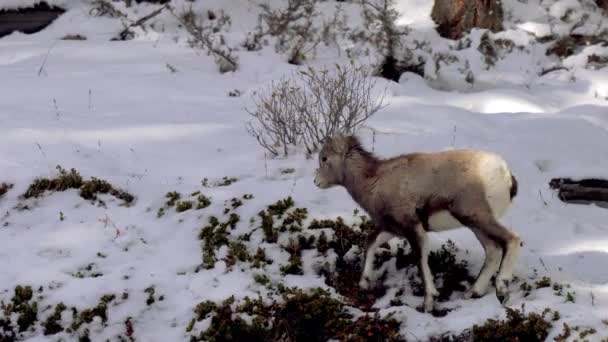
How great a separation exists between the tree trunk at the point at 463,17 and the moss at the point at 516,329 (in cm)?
883

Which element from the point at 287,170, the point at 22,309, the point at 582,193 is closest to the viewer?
the point at 22,309

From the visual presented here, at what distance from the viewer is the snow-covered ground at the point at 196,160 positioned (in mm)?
6016

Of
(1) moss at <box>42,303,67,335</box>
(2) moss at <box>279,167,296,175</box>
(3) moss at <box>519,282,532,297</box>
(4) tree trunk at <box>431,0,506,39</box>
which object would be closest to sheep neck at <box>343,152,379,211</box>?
(3) moss at <box>519,282,532,297</box>

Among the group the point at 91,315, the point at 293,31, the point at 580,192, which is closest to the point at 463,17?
the point at 293,31

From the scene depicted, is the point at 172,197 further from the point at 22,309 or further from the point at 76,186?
the point at 22,309

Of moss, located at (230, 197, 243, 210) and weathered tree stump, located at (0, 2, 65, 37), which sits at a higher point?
weathered tree stump, located at (0, 2, 65, 37)

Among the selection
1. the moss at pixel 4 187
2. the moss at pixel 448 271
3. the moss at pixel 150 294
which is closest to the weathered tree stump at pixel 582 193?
the moss at pixel 448 271

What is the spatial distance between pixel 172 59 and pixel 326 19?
136 inches

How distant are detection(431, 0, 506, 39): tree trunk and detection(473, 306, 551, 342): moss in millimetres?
8832

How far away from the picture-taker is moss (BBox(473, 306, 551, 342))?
500cm

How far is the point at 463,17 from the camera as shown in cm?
1331

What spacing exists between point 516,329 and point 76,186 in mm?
4656

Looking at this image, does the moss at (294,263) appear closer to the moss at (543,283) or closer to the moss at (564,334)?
the moss at (543,283)

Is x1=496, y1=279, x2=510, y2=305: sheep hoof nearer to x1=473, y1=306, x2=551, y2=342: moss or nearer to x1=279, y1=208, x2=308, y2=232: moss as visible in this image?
x1=473, y1=306, x2=551, y2=342: moss
